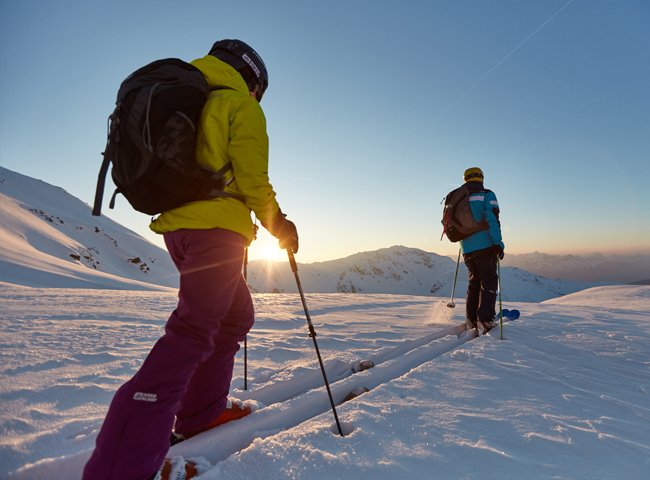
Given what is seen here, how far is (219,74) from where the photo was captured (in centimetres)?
194

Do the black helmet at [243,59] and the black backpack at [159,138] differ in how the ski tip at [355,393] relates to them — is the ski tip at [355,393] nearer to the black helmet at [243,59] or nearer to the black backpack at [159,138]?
the black backpack at [159,138]

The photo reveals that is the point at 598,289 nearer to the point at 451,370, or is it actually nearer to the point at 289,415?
the point at 451,370

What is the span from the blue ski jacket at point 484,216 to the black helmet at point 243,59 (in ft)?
13.8

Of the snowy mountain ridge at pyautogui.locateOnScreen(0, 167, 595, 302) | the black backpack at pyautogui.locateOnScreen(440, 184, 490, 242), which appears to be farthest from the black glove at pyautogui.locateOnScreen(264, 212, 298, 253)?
the snowy mountain ridge at pyautogui.locateOnScreen(0, 167, 595, 302)

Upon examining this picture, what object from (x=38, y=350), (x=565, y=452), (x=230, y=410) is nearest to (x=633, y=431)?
(x=565, y=452)

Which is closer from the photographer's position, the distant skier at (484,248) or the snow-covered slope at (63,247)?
the distant skier at (484,248)

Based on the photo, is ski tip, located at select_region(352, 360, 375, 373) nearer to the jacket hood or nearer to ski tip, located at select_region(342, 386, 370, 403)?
ski tip, located at select_region(342, 386, 370, 403)

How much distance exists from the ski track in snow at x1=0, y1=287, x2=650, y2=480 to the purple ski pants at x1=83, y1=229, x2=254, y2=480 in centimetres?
29

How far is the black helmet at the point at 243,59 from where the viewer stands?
7.12ft

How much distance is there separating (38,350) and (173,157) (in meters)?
3.23

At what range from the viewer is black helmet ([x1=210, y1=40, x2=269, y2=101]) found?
217cm

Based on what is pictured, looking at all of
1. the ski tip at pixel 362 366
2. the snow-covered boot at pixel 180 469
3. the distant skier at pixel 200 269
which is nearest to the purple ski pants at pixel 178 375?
the distant skier at pixel 200 269

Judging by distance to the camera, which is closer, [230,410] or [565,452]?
[565,452]

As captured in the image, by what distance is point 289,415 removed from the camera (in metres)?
2.43
